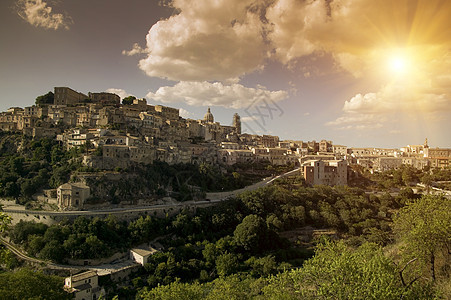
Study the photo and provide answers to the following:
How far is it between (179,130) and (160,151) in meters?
12.2

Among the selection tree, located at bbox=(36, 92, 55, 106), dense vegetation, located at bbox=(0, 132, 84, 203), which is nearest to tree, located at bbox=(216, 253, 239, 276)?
dense vegetation, located at bbox=(0, 132, 84, 203)

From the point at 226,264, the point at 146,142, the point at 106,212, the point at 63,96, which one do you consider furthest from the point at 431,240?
the point at 63,96

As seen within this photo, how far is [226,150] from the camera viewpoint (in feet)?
146

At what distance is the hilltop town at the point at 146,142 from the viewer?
1201 inches

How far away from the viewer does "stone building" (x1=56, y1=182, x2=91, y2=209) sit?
2398 cm

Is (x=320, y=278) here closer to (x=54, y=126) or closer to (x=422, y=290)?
(x=422, y=290)

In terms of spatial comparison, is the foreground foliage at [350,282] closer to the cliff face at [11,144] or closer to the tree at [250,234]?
the tree at [250,234]

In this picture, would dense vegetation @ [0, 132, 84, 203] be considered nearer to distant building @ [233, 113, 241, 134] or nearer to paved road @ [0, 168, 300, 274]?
paved road @ [0, 168, 300, 274]

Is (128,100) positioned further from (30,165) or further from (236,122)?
(236,122)

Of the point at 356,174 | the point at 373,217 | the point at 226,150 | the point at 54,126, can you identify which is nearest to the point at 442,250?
the point at 373,217

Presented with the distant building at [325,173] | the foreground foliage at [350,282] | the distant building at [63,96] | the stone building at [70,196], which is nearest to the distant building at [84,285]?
the foreground foliage at [350,282]

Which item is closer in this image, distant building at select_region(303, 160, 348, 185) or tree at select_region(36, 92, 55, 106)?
tree at select_region(36, 92, 55, 106)

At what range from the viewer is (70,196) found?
24.0 meters

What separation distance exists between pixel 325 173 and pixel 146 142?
88.6ft
